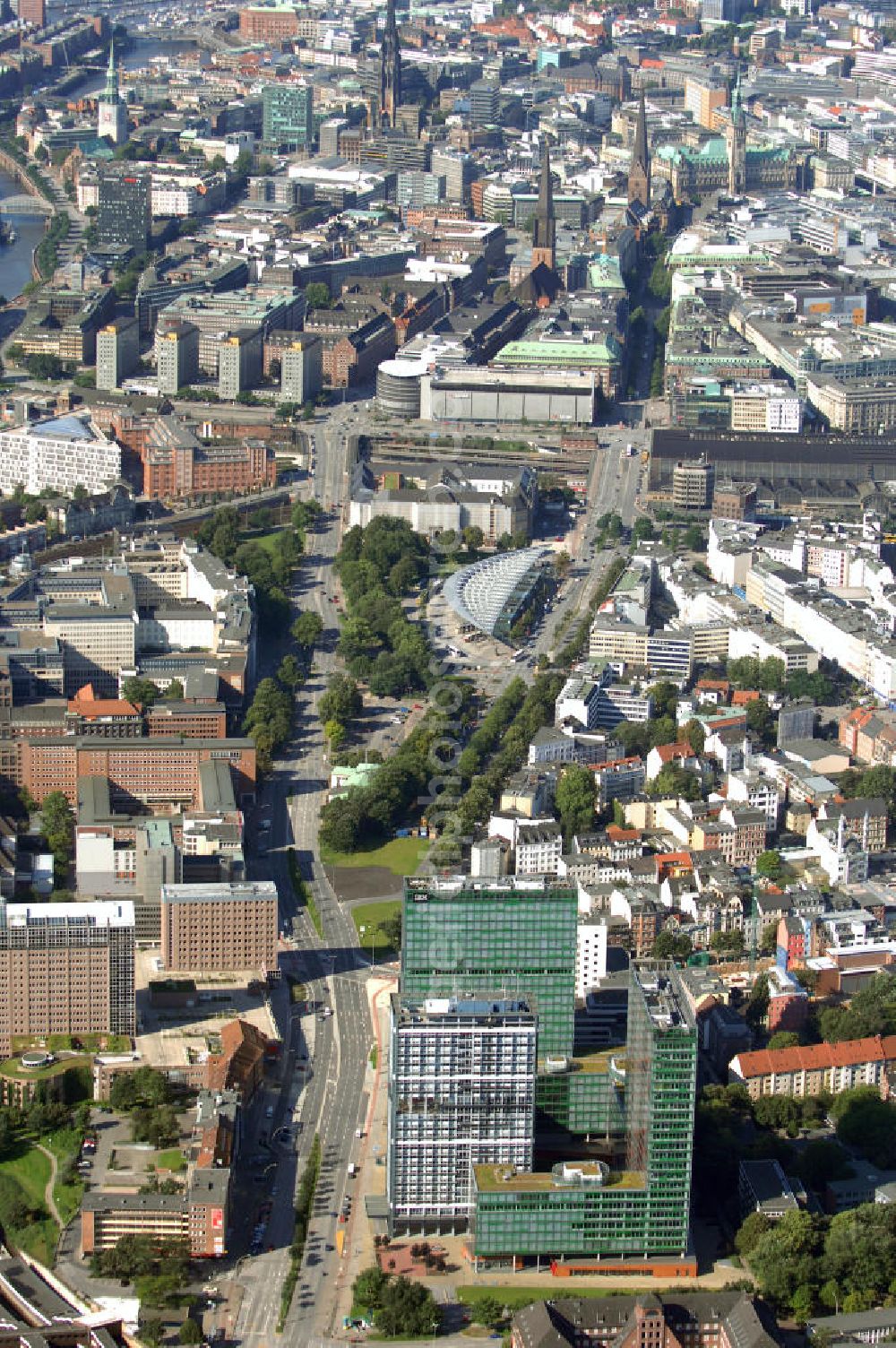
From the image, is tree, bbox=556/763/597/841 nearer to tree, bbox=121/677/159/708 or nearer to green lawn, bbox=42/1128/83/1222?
tree, bbox=121/677/159/708

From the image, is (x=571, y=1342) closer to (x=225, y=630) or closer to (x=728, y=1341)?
(x=728, y=1341)

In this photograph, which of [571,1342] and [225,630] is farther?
[225,630]

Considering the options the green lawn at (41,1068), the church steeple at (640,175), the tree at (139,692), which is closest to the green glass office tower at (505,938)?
the green lawn at (41,1068)

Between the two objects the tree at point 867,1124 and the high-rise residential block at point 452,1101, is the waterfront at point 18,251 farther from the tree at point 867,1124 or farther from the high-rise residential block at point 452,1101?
the high-rise residential block at point 452,1101

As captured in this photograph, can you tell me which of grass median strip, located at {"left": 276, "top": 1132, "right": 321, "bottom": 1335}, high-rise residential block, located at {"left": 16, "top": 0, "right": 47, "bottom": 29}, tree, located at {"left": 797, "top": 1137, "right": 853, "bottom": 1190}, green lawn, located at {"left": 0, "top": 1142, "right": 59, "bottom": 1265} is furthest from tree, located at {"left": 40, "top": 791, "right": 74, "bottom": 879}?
high-rise residential block, located at {"left": 16, "top": 0, "right": 47, "bottom": 29}

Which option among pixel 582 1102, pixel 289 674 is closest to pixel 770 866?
pixel 582 1102

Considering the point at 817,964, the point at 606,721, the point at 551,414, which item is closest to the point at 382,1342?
the point at 817,964
